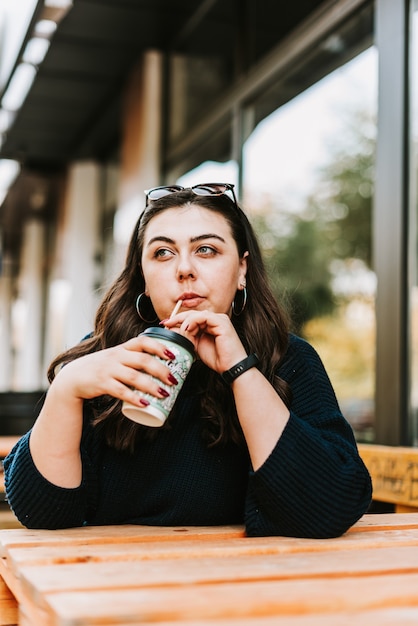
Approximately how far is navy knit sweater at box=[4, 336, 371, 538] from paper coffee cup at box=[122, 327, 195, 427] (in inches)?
9.7

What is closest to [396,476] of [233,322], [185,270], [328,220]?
[233,322]

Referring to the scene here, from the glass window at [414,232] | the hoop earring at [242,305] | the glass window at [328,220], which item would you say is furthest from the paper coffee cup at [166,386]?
the glass window at [328,220]

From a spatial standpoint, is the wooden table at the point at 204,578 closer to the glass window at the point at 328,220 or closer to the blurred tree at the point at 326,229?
the glass window at the point at 328,220

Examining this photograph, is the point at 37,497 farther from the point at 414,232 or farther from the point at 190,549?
the point at 414,232

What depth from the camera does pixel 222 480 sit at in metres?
1.65

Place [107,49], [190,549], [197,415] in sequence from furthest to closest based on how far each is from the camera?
1. [107,49]
2. [197,415]
3. [190,549]

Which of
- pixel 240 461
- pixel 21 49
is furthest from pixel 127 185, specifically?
pixel 240 461

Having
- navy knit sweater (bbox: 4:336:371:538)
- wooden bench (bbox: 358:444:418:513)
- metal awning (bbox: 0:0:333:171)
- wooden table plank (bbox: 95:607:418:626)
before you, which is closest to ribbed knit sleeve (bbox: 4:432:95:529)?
navy knit sweater (bbox: 4:336:371:538)

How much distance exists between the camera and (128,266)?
190cm

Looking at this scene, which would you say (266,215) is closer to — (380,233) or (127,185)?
(127,185)

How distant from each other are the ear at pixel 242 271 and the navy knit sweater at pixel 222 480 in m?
0.16

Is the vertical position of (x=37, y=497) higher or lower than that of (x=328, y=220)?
lower

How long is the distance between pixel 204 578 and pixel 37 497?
0.55 meters

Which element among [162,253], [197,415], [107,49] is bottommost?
[197,415]
